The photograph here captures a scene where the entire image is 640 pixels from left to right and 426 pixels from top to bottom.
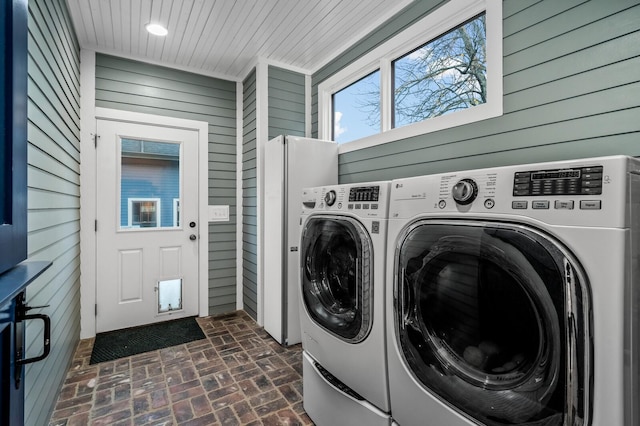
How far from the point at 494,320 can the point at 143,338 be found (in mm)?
3002

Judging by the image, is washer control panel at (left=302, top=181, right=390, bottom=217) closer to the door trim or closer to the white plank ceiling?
the white plank ceiling

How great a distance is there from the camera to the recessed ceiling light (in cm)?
255

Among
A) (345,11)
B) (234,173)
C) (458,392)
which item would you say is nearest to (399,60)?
(345,11)

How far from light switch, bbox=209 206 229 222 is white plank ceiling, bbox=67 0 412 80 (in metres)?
1.52

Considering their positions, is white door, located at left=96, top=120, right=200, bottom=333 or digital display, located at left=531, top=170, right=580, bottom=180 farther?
white door, located at left=96, top=120, right=200, bottom=333

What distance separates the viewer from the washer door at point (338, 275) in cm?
138

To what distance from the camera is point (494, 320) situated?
Result: 95 centimetres

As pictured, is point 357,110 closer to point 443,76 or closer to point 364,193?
point 443,76

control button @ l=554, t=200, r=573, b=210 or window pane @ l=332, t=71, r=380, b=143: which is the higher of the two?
window pane @ l=332, t=71, r=380, b=143

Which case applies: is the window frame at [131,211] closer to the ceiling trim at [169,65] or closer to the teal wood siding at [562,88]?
the ceiling trim at [169,65]

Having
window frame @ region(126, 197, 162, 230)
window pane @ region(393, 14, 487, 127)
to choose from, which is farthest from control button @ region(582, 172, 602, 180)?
window frame @ region(126, 197, 162, 230)

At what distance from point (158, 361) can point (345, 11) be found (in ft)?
10.2

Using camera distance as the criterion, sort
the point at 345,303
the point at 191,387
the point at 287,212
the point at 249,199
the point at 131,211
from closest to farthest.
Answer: the point at 345,303
the point at 191,387
the point at 287,212
the point at 131,211
the point at 249,199

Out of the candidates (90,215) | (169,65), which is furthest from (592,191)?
(169,65)
